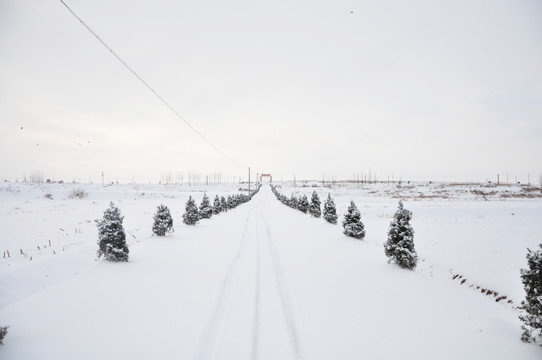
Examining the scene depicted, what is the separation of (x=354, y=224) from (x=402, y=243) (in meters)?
5.04

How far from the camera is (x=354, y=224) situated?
1384 centimetres

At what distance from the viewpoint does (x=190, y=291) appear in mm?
7191

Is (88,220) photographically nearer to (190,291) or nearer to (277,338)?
(190,291)

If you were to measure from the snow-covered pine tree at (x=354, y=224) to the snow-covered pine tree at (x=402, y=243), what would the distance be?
4.50m

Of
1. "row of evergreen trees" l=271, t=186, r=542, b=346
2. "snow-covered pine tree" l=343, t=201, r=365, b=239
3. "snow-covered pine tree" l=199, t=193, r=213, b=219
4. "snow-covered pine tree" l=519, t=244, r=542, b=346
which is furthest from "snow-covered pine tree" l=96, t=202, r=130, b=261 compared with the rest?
"snow-covered pine tree" l=199, t=193, r=213, b=219

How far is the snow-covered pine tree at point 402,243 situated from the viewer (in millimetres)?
8711

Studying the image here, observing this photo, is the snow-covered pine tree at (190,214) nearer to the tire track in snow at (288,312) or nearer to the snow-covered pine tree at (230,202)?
the tire track in snow at (288,312)

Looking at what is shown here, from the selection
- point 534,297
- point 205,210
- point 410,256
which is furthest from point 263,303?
point 205,210

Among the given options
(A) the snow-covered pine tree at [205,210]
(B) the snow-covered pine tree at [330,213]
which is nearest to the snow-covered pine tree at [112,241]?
(A) the snow-covered pine tree at [205,210]

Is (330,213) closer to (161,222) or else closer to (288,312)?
(161,222)

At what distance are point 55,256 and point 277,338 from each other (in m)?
10.7

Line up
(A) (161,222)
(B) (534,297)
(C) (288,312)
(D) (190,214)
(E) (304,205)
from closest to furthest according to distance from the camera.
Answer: (B) (534,297) < (C) (288,312) < (A) (161,222) < (D) (190,214) < (E) (304,205)

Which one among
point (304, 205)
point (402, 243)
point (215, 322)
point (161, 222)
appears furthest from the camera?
point (304, 205)

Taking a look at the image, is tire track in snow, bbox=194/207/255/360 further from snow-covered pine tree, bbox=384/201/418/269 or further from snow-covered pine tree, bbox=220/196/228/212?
snow-covered pine tree, bbox=220/196/228/212
